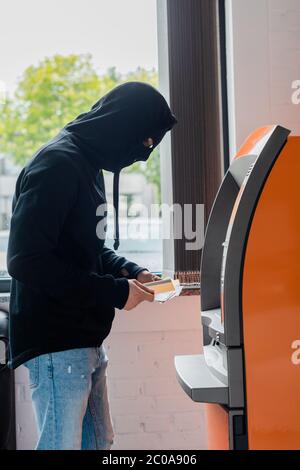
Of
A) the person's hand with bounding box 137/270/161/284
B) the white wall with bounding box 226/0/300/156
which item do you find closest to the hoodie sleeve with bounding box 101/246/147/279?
the person's hand with bounding box 137/270/161/284

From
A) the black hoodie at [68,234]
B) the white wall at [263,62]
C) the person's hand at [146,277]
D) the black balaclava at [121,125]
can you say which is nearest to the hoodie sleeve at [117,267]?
the person's hand at [146,277]

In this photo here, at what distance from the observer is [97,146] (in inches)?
66.4

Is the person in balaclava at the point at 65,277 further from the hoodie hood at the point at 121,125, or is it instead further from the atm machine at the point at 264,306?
the atm machine at the point at 264,306

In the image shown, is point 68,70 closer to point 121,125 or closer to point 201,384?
point 121,125

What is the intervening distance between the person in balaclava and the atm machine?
1.13 ft

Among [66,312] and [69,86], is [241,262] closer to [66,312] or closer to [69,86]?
[66,312]

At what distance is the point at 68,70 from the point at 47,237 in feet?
4.12

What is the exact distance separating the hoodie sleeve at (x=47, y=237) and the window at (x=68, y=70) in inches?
38.8

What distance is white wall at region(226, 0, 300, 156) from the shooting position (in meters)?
2.32

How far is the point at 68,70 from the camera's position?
2508 millimetres

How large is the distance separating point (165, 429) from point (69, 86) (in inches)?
60.0

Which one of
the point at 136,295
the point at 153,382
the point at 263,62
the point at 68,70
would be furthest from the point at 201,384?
the point at 68,70

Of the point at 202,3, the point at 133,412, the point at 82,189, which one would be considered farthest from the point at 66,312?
the point at 202,3

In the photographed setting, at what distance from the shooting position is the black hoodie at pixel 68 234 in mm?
1487
